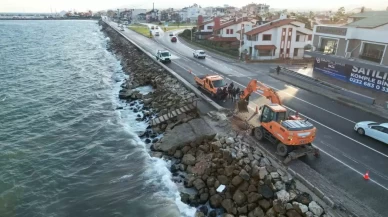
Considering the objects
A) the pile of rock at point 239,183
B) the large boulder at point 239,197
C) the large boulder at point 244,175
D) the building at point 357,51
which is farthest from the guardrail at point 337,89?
the large boulder at point 239,197

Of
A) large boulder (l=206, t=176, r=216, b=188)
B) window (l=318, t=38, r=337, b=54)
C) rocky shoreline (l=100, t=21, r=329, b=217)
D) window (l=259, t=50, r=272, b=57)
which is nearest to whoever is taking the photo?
rocky shoreline (l=100, t=21, r=329, b=217)

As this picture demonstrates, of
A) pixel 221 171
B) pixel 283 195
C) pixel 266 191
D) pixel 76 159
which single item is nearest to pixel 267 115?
pixel 221 171

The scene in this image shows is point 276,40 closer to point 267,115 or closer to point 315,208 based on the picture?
point 267,115

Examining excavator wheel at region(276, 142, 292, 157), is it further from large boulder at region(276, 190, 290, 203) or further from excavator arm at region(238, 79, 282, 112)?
excavator arm at region(238, 79, 282, 112)

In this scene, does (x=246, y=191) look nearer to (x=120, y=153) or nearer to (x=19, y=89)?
(x=120, y=153)

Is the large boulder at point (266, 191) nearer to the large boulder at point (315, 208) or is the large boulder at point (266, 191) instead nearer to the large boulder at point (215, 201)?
the large boulder at point (315, 208)

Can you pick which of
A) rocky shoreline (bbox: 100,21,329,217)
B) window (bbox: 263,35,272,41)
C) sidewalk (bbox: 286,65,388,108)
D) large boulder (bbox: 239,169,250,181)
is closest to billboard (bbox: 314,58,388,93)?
sidewalk (bbox: 286,65,388,108)
